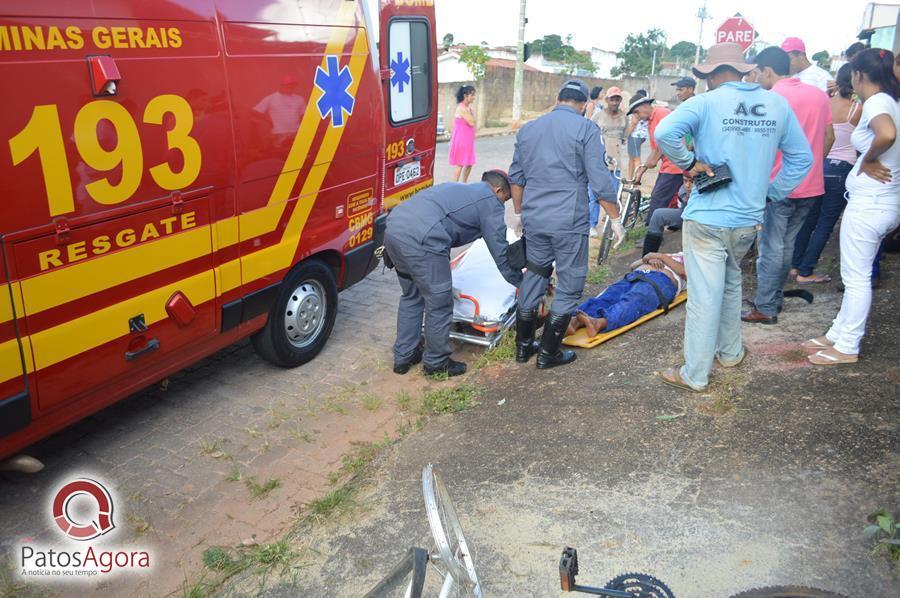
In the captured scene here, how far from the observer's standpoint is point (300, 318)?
5078 mm

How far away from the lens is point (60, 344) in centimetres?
327

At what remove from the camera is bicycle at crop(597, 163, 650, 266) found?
7426mm

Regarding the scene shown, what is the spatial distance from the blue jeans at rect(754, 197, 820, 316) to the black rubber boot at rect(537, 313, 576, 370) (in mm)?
1407

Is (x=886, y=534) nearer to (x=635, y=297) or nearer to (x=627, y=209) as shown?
(x=635, y=297)

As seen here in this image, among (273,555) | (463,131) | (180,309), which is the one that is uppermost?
(463,131)

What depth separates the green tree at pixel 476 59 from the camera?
28.1 meters

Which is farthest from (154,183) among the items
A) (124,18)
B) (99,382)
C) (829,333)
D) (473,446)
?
(829,333)

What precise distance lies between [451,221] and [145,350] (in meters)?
2.05

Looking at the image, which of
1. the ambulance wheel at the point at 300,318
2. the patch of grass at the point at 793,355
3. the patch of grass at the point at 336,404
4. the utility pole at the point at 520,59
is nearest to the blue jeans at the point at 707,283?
the patch of grass at the point at 793,355

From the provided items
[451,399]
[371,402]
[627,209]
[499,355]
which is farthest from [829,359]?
[627,209]

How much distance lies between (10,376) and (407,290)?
2532 millimetres

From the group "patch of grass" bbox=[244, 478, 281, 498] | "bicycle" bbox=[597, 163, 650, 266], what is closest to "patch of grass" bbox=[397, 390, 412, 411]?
"patch of grass" bbox=[244, 478, 281, 498]

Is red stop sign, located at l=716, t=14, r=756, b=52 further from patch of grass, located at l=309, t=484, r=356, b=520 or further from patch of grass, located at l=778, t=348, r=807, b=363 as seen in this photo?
patch of grass, located at l=309, t=484, r=356, b=520

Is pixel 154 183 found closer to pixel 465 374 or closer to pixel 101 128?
pixel 101 128
